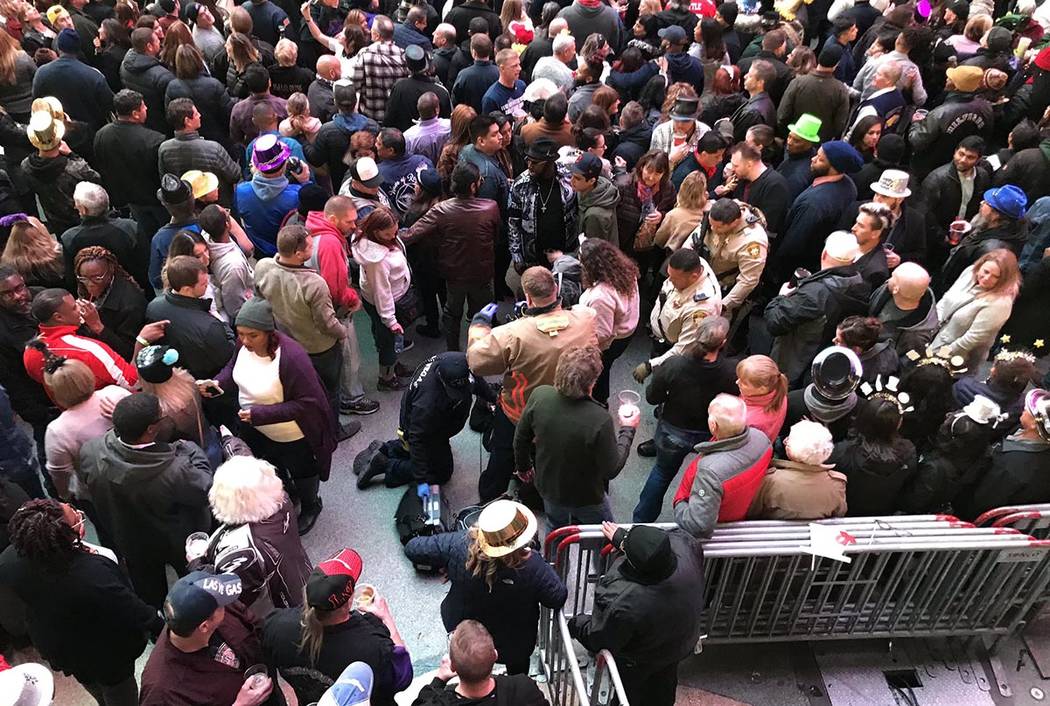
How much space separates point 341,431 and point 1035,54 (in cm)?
773

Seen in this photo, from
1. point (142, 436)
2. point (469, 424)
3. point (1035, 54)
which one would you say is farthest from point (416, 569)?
point (1035, 54)

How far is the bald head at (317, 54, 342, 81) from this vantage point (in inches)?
288

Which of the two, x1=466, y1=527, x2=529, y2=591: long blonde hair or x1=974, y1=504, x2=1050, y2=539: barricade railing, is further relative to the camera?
x1=974, y1=504, x2=1050, y2=539: barricade railing

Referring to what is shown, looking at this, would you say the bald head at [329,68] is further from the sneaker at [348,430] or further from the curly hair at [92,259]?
the sneaker at [348,430]

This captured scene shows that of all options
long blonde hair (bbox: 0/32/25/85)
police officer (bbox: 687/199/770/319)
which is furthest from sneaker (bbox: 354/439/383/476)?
long blonde hair (bbox: 0/32/25/85)

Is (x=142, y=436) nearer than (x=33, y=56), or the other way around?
(x=142, y=436)

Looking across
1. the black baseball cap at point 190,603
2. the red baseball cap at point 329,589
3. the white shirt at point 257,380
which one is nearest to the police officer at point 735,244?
the white shirt at point 257,380

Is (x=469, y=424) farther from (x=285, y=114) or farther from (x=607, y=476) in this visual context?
(x=285, y=114)

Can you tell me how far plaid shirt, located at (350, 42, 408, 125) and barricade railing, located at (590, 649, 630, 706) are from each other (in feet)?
18.9

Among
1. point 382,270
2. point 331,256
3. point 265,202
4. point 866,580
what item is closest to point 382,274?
point 382,270

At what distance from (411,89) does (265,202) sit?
219 centimetres

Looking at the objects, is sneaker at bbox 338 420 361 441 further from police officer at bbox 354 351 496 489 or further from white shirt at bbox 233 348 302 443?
white shirt at bbox 233 348 302 443

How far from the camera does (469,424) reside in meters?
6.08

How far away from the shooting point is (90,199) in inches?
207
